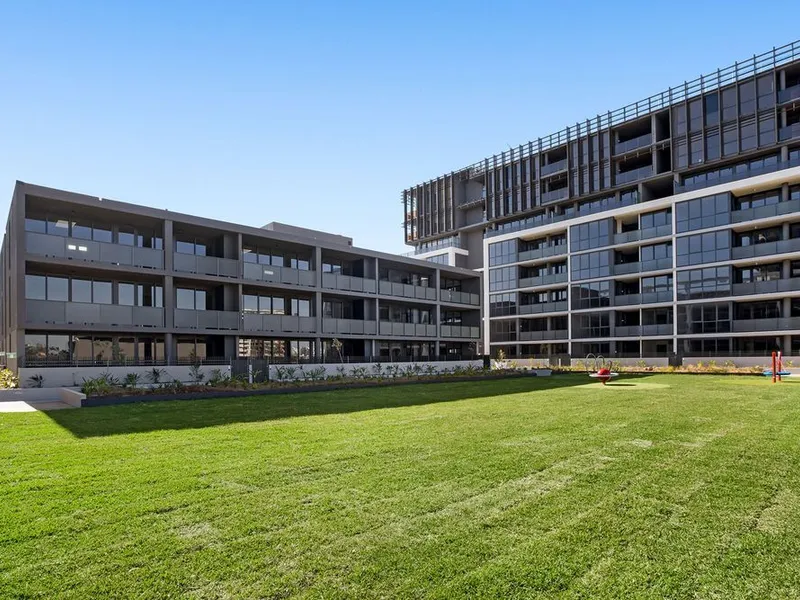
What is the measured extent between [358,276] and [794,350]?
36.5 meters

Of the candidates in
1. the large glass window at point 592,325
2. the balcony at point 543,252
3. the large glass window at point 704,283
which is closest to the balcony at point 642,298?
the large glass window at point 704,283

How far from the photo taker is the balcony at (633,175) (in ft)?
180

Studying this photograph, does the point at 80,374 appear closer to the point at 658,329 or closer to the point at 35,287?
the point at 35,287

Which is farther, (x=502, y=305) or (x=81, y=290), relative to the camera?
(x=502, y=305)

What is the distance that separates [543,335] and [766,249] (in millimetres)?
23271

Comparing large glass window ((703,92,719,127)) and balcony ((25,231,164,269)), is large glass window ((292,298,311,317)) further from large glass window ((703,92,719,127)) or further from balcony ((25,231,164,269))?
large glass window ((703,92,719,127))

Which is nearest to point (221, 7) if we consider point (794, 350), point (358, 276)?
point (358, 276)

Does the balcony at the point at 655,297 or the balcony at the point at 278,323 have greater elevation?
the balcony at the point at 655,297

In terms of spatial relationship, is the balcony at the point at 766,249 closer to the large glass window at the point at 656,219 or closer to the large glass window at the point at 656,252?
the large glass window at the point at 656,252

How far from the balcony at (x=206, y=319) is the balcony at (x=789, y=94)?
49304 millimetres

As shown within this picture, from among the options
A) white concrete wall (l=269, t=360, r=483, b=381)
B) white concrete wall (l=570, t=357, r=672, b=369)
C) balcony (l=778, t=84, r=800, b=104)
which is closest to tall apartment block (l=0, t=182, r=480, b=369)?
white concrete wall (l=269, t=360, r=483, b=381)

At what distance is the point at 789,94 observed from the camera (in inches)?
1807

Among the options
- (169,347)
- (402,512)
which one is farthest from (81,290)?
(402,512)

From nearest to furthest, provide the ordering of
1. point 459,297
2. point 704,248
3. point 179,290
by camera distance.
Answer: point 179,290 → point 459,297 → point 704,248
